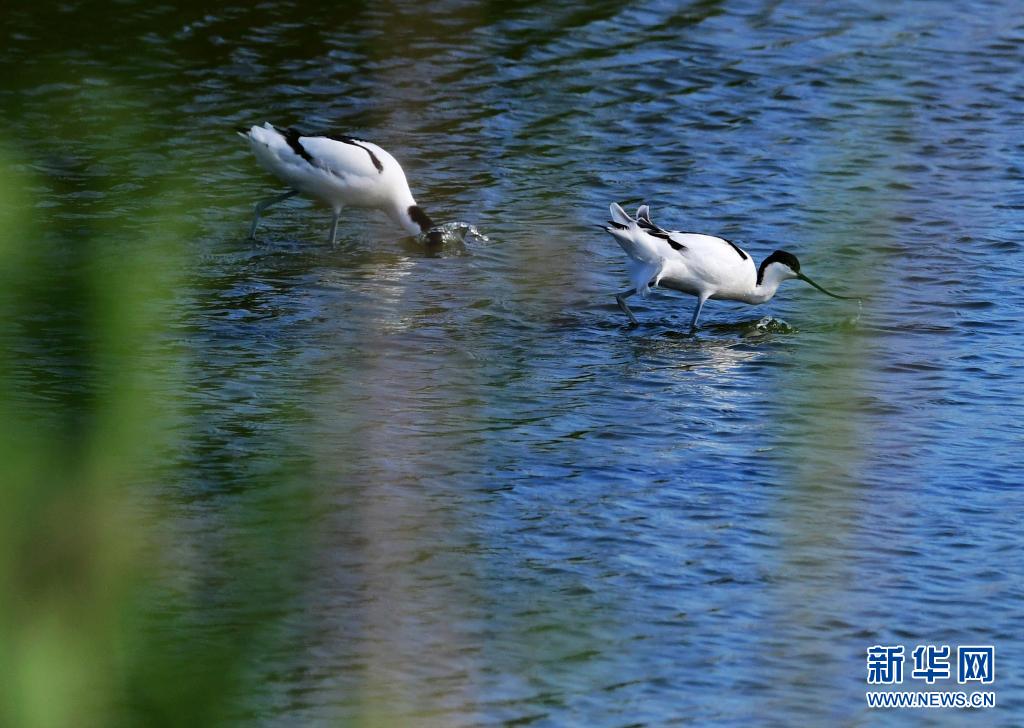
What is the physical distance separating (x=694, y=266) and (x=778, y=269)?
2.03ft

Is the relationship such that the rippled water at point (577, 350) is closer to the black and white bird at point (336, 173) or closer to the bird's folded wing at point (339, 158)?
the black and white bird at point (336, 173)

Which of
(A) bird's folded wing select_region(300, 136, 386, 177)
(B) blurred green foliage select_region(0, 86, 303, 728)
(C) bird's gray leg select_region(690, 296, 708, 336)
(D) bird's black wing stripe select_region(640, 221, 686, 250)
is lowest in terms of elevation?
(C) bird's gray leg select_region(690, 296, 708, 336)

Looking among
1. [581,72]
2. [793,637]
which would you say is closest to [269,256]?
[581,72]

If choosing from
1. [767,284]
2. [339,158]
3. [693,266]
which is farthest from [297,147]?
[767,284]

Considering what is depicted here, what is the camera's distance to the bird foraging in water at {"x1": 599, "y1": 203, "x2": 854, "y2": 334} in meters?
10.2

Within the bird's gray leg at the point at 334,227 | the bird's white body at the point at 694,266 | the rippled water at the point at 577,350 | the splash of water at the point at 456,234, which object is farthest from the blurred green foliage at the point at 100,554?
the bird's gray leg at the point at 334,227

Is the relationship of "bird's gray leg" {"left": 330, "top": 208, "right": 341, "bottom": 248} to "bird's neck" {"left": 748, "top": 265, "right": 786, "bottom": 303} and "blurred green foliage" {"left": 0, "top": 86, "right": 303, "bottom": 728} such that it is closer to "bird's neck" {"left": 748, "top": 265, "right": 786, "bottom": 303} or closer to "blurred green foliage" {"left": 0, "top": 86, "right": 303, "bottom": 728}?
"bird's neck" {"left": 748, "top": 265, "right": 786, "bottom": 303}

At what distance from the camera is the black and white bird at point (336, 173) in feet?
38.8

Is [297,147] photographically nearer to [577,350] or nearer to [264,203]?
[264,203]

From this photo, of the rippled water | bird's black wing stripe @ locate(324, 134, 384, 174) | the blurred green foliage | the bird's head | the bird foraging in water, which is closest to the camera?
the blurred green foliage

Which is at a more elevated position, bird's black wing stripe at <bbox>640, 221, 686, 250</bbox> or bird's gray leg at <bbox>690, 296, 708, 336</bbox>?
bird's black wing stripe at <bbox>640, 221, 686, 250</bbox>

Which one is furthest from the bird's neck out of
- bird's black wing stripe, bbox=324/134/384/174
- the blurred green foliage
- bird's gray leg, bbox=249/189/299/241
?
the blurred green foliage

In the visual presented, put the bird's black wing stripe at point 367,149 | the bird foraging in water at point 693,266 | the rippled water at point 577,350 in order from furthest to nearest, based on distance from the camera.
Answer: the bird's black wing stripe at point 367,149
the bird foraging in water at point 693,266
the rippled water at point 577,350

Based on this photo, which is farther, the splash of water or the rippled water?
the splash of water
